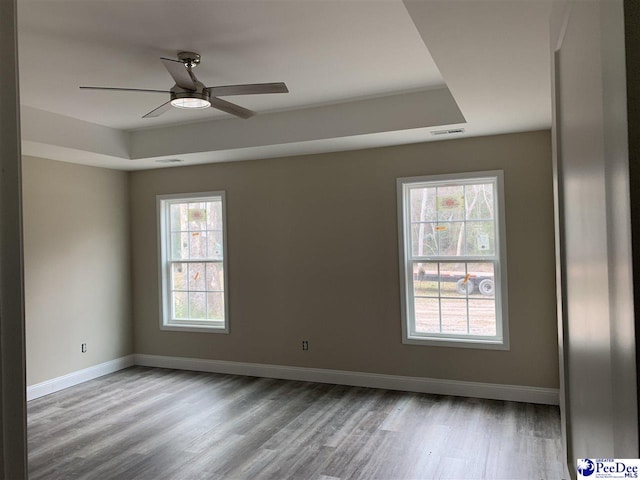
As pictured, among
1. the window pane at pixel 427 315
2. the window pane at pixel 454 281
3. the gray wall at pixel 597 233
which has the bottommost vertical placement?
the window pane at pixel 427 315

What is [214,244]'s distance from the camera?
19.3 feet

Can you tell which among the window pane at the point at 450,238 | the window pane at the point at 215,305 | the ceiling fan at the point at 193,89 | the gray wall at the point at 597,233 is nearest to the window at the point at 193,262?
the window pane at the point at 215,305

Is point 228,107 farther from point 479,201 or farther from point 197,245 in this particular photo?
point 197,245

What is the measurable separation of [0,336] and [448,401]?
447 centimetres

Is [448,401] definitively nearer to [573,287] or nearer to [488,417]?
[488,417]

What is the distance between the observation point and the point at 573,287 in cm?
84

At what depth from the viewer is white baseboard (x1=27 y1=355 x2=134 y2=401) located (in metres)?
4.97

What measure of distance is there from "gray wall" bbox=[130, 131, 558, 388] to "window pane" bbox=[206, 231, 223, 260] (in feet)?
0.93

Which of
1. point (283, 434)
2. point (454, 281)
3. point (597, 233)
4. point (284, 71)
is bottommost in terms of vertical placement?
point (283, 434)

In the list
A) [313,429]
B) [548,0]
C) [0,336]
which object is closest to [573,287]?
[0,336]

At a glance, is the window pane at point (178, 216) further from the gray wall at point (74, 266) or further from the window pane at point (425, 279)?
the window pane at point (425, 279)

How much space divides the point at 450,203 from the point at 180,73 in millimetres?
2976

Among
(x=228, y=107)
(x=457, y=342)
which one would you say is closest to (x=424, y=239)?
(x=457, y=342)

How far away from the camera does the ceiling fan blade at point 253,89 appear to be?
2.84m
